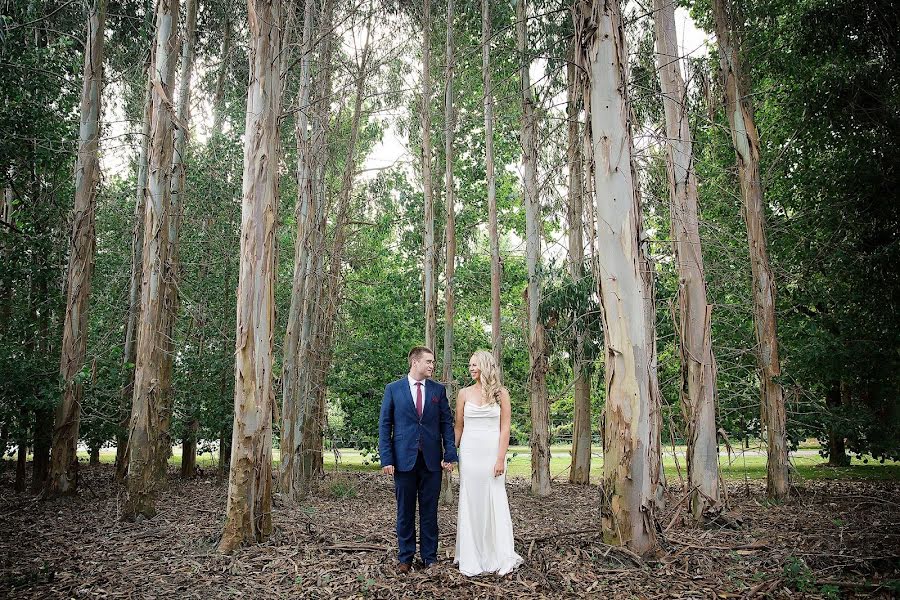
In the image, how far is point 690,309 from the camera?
24.9 ft

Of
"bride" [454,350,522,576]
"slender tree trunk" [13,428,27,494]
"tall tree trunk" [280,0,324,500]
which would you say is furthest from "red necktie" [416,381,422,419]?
"slender tree trunk" [13,428,27,494]

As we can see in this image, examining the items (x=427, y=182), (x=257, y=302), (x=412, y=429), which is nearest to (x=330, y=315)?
(x=427, y=182)

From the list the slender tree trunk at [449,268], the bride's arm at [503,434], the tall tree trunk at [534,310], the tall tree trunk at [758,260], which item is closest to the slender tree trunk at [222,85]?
the slender tree trunk at [449,268]

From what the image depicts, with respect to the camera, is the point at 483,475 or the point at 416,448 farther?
the point at 483,475

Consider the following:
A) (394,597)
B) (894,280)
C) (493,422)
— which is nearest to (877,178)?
(894,280)

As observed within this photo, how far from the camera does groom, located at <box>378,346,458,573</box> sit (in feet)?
16.9

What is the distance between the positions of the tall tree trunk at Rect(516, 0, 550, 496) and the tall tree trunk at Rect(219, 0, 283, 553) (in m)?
6.38

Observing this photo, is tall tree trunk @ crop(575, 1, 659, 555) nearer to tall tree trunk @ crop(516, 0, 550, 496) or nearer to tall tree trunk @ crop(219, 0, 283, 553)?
tall tree trunk @ crop(219, 0, 283, 553)

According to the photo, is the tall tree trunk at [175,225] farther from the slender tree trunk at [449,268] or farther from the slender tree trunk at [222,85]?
the slender tree trunk at [449,268]

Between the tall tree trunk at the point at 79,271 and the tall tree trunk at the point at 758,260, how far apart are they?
401 inches

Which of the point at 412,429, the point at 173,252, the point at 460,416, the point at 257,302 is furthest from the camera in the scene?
the point at 173,252

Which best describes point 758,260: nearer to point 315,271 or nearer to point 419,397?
point 419,397

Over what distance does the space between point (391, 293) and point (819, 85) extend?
10.8 m

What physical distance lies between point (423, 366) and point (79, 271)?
7.23 m
